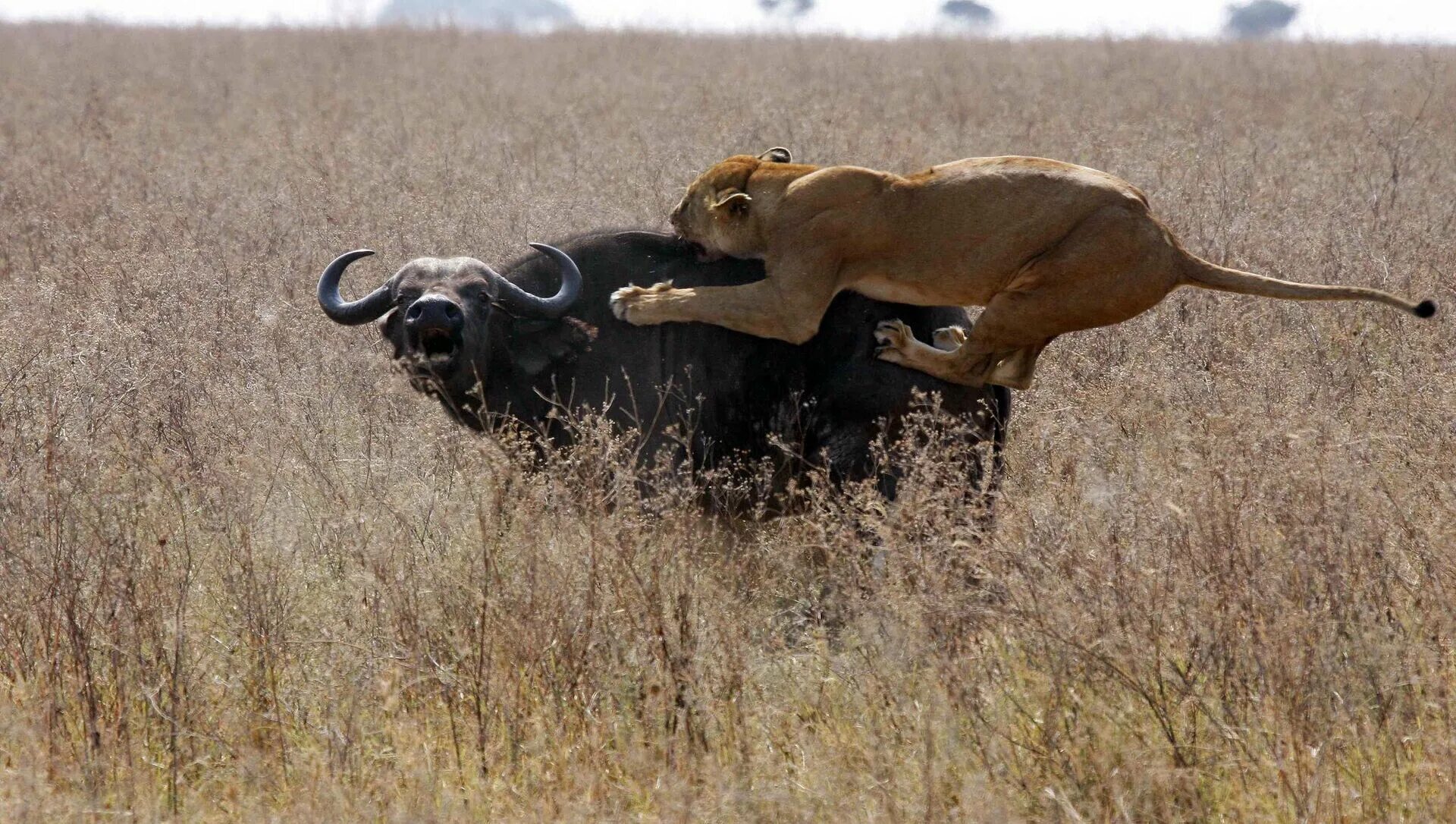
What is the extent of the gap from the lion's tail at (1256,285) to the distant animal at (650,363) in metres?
0.97

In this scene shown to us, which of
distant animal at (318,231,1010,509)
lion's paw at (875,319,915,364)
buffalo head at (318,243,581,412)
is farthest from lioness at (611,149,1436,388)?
buffalo head at (318,243,581,412)

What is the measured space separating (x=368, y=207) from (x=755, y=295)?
5397 mm

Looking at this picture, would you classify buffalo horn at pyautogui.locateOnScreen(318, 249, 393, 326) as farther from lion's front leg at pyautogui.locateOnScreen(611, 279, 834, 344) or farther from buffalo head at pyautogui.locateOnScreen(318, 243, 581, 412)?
lion's front leg at pyautogui.locateOnScreen(611, 279, 834, 344)

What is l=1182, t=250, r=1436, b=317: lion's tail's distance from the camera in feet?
19.4

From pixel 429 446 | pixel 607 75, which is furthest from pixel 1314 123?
pixel 429 446

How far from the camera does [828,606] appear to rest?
536cm

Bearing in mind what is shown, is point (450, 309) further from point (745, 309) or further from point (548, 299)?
point (745, 309)

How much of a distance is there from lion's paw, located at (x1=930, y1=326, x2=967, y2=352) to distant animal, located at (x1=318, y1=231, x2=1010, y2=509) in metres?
0.06

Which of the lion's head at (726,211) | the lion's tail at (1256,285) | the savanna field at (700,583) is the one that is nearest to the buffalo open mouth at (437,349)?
the savanna field at (700,583)

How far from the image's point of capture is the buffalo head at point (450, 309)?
21.3 feet

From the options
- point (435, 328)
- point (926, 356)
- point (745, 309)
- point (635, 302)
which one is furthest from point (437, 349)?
point (926, 356)

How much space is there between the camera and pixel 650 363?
267 inches

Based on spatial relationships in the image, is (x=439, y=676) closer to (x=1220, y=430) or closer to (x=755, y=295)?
(x=755, y=295)

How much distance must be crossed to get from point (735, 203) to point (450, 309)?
1.28m
